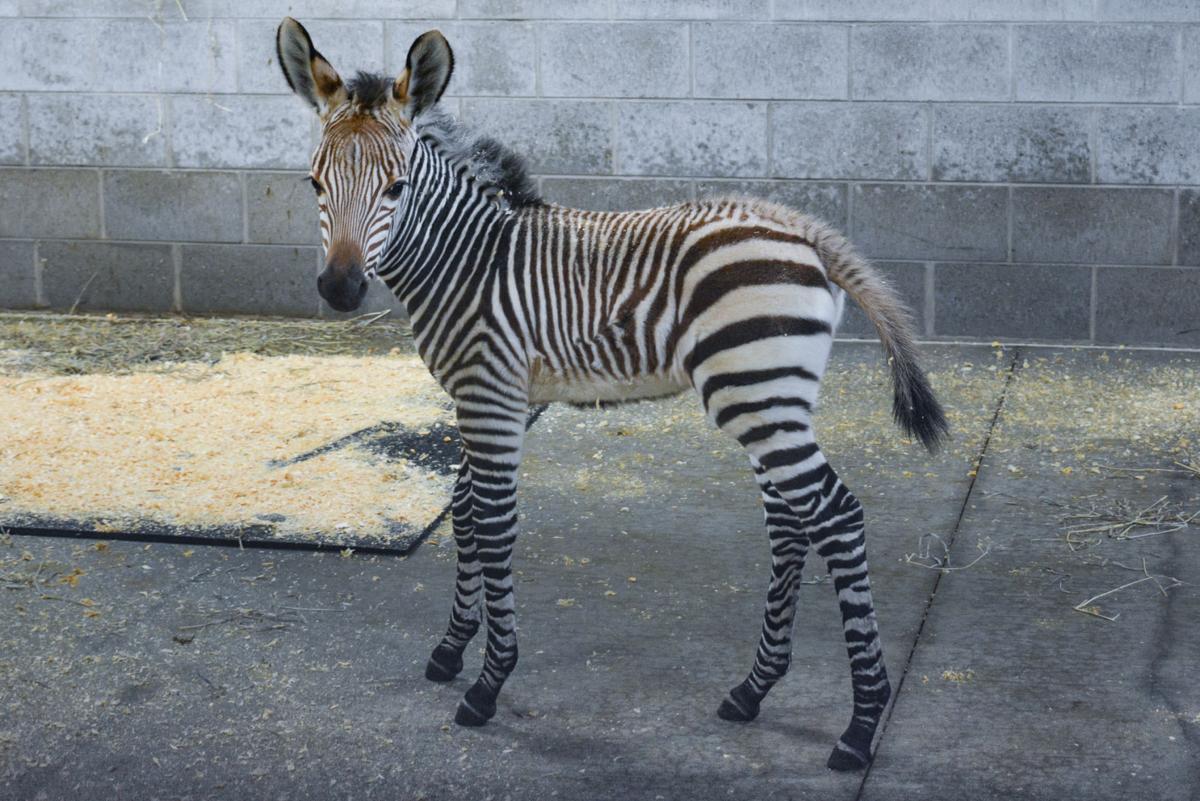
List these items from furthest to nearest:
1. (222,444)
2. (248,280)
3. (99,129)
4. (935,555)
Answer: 1. (248,280)
2. (99,129)
3. (222,444)
4. (935,555)

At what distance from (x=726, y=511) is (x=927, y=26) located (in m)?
3.65

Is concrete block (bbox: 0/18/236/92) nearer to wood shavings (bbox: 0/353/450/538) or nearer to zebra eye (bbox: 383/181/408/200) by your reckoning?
wood shavings (bbox: 0/353/450/538)

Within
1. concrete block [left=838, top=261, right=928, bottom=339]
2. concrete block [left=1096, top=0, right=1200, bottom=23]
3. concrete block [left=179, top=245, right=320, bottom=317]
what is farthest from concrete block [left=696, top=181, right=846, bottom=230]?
concrete block [left=179, top=245, right=320, bottom=317]

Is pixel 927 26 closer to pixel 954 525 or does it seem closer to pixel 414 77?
pixel 954 525

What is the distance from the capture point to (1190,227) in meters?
7.82

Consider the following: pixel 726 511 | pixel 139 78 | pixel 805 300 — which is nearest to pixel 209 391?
pixel 139 78

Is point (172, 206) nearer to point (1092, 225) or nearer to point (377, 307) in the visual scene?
A: point (377, 307)

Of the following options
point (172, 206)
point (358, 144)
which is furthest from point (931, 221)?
point (358, 144)

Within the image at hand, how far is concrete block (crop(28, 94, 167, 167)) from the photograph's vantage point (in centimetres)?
866

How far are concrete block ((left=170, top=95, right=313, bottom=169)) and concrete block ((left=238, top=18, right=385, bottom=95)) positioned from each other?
0.13 meters

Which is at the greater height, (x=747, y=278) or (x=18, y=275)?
(x=747, y=278)

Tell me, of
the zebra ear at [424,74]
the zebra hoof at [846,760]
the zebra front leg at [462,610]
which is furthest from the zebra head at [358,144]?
the zebra hoof at [846,760]

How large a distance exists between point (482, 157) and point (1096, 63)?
4.83 m

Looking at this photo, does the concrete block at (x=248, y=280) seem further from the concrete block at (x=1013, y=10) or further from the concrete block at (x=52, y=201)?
the concrete block at (x=1013, y=10)
